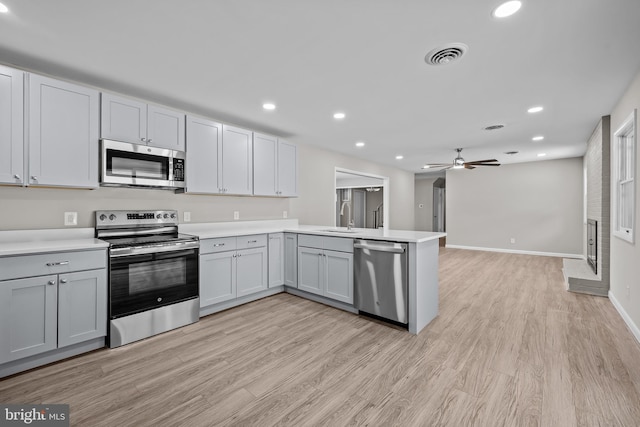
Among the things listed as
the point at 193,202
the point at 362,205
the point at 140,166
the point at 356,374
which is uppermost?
the point at 140,166

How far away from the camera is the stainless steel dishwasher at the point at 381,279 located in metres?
2.79

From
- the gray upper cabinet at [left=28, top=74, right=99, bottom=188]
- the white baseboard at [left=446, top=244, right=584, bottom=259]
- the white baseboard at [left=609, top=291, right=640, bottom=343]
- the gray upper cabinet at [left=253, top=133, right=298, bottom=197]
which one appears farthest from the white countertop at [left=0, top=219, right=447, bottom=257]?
the white baseboard at [left=446, top=244, right=584, bottom=259]

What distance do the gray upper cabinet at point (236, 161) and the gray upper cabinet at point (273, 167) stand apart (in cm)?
9

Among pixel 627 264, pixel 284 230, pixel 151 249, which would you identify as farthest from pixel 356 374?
pixel 627 264

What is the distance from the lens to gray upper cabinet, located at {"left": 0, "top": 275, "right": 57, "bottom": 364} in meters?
1.99

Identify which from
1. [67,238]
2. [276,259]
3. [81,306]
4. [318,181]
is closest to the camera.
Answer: [81,306]

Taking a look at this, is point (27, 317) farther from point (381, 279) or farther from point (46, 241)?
point (381, 279)

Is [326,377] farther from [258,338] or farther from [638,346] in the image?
[638,346]

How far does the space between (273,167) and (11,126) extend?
2.61m

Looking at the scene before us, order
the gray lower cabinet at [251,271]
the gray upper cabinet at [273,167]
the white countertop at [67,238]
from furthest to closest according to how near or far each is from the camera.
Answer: the gray upper cabinet at [273,167] → the gray lower cabinet at [251,271] → the white countertop at [67,238]

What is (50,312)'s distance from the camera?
2.16 metres

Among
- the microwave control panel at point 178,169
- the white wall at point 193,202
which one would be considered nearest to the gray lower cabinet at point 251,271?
the white wall at point 193,202

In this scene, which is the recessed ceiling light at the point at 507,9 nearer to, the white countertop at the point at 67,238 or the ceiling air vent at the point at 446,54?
the ceiling air vent at the point at 446,54

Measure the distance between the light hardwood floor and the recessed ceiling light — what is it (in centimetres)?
244
